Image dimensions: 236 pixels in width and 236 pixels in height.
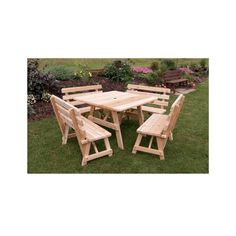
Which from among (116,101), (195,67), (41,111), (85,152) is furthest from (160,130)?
→ (195,67)

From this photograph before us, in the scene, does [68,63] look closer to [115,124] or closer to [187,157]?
[115,124]

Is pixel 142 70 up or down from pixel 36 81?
up

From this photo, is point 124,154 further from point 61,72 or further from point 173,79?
point 173,79

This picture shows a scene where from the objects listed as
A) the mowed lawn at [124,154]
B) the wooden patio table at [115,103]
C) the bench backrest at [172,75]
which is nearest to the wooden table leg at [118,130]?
the wooden patio table at [115,103]

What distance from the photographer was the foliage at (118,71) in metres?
10.7

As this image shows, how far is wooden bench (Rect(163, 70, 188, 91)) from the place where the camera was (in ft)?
36.8

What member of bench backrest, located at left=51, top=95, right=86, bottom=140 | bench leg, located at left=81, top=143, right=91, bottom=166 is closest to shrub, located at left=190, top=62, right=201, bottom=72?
bench backrest, located at left=51, top=95, right=86, bottom=140

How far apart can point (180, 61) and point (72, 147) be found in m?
10.9

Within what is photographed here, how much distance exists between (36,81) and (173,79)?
5.99m

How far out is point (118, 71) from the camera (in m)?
10.8

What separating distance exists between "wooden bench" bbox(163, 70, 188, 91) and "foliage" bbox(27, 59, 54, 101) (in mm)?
4876

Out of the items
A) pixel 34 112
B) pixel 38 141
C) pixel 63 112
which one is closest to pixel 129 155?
pixel 63 112

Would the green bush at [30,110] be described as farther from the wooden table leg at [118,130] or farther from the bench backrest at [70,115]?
the wooden table leg at [118,130]

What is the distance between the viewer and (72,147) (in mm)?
5930
